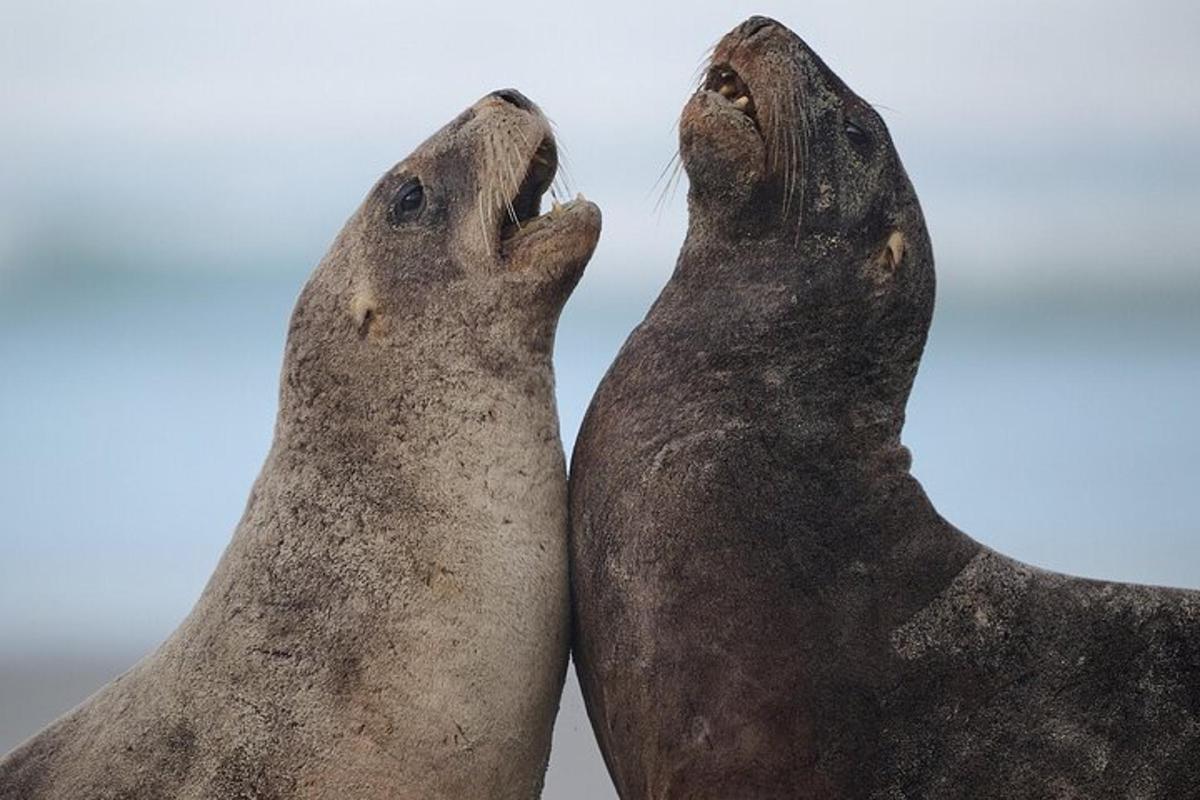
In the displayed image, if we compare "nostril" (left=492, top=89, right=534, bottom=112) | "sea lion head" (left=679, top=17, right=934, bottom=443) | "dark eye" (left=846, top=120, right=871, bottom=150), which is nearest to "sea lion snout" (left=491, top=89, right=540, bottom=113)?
"nostril" (left=492, top=89, right=534, bottom=112)

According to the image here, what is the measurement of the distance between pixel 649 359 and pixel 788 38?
1008mm

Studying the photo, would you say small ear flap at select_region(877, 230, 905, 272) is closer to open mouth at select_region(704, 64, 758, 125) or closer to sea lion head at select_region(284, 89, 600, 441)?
open mouth at select_region(704, 64, 758, 125)

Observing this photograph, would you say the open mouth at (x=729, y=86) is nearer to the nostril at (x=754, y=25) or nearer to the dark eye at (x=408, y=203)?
the nostril at (x=754, y=25)

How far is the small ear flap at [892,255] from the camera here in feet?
16.8

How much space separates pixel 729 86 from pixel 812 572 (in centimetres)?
149

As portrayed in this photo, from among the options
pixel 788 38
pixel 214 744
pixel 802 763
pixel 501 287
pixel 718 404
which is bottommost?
pixel 802 763

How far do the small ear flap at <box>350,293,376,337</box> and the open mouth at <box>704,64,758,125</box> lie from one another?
1.14 m

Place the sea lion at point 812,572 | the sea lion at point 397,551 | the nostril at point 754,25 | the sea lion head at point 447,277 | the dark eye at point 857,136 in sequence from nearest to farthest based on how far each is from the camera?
the sea lion at point 812,572
the sea lion at point 397,551
the sea lion head at point 447,277
the dark eye at point 857,136
the nostril at point 754,25

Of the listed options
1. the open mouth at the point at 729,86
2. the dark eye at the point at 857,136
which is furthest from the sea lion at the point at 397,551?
the dark eye at the point at 857,136

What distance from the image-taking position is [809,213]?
5172 millimetres

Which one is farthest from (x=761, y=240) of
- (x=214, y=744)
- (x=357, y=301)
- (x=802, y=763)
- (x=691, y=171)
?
(x=214, y=744)

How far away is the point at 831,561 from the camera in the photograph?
188 inches

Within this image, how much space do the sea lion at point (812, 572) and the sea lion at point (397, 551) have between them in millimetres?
203

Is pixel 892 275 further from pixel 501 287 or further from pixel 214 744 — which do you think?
pixel 214 744
